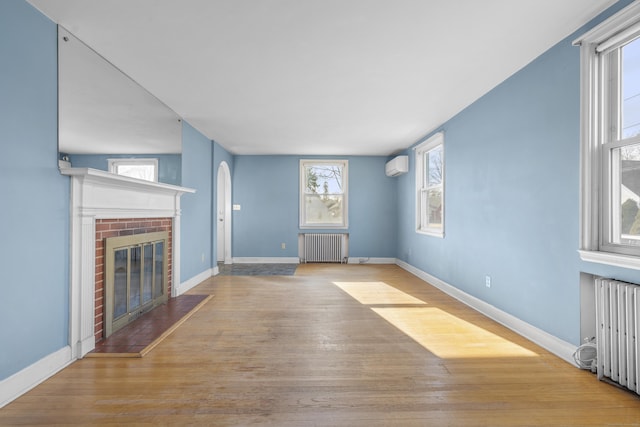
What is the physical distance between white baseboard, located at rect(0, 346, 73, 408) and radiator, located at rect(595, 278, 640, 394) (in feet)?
12.1

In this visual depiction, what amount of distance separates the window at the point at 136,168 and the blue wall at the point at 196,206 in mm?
848

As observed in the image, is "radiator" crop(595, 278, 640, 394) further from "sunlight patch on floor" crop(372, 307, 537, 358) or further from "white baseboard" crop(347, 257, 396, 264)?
"white baseboard" crop(347, 257, 396, 264)

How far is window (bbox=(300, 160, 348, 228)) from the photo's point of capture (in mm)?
7102

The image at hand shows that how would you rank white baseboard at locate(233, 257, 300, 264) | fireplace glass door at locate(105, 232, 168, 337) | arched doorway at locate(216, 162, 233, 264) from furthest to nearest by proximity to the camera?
white baseboard at locate(233, 257, 300, 264) → arched doorway at locate(216, 162, 233, 264) → fireplace glass door at locate(105, 232, 168, 337)

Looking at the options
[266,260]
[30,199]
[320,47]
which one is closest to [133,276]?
[30,199]

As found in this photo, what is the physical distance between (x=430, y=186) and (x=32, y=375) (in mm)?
5187

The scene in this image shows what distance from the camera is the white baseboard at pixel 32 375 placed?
1819 millimetres

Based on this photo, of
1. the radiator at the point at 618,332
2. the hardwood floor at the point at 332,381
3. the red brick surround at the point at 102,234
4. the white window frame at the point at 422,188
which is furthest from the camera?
the white window frame at the point at 422,188

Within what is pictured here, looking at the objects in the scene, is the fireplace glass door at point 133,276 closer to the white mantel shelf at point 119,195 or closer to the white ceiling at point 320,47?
the white mantel shelf at point 119,195

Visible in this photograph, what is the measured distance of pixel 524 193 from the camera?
9.33ft

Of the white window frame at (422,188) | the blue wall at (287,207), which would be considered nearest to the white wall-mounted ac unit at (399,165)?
the white window frame at (422,188)

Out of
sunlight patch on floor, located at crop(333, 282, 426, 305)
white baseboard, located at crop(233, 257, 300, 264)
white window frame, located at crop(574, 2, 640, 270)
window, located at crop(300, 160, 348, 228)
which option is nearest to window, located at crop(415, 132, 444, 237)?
sunlight patch on floor, located at crop(333, 282, 426, 305)

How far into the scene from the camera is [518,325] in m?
2.92

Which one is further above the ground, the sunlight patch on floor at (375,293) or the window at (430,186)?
the window at (430,186)
